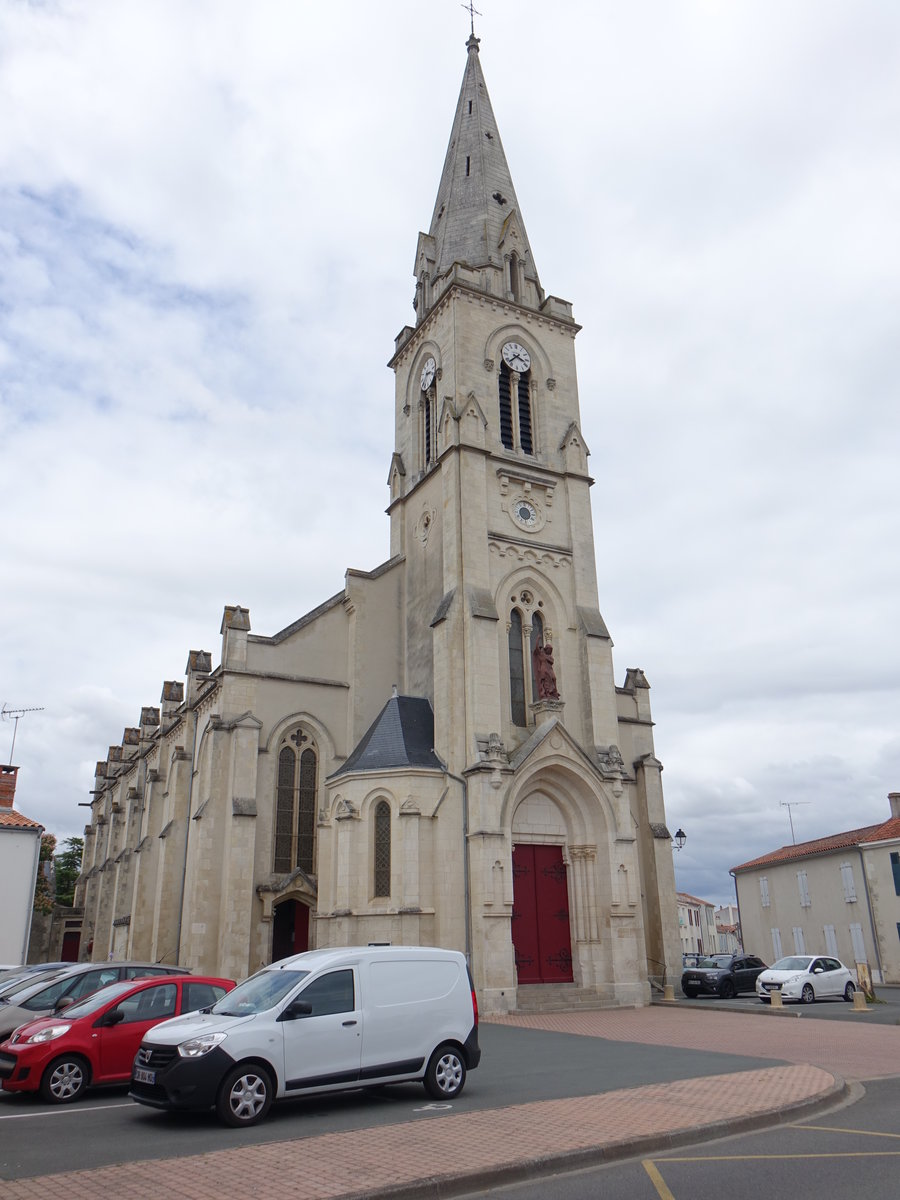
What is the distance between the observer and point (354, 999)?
10156 millimetres

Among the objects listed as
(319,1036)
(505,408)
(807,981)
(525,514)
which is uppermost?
(505,408)

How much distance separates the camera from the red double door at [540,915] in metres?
25.1

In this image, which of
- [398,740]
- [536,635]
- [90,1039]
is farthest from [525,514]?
[90,1039]

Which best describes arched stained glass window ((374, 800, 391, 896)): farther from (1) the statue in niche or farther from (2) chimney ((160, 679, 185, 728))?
(2) chimney ((160, 679, 185, 728))

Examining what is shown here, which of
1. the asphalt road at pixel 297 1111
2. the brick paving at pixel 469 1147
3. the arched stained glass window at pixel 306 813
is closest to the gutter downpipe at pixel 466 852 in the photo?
the arched stained glass window at pixel 306 813

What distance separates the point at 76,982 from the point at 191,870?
48.4ft

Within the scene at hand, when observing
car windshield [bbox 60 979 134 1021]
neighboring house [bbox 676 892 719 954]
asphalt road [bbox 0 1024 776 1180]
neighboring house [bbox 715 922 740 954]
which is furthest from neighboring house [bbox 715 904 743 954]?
car windshield [bbox 60 979 134 1021]

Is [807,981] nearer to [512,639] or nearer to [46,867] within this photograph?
[512,639]

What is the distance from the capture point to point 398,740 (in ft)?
84.9

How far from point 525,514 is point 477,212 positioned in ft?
42.7

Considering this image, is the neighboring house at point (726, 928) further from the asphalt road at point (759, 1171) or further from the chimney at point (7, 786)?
the asphalt road at point (759, 1171)

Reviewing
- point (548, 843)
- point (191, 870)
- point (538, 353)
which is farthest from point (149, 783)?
point (538, 353)

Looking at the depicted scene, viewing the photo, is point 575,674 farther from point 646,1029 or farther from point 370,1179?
point 370,1179

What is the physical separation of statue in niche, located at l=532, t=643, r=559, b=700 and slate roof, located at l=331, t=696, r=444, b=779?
3441 mm
